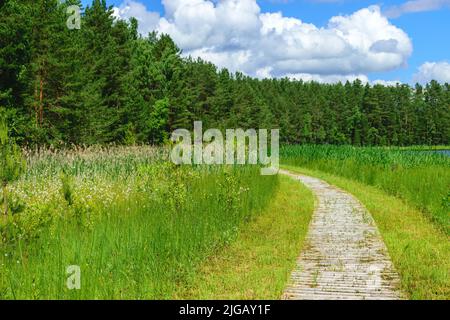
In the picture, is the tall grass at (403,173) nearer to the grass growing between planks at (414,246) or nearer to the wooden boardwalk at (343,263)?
the grass growing between planks at (414,246)

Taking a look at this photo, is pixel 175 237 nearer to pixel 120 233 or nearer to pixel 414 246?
pixel 120 233

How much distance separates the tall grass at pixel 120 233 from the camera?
5.15 m

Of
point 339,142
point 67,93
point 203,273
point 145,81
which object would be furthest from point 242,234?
point 339,142

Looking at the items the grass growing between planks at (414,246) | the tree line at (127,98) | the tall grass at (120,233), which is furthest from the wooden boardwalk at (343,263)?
the tree line at (127,98)

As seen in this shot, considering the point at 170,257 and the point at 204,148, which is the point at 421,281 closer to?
the point at 170,257

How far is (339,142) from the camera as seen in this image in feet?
295

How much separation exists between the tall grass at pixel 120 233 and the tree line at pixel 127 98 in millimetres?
2323

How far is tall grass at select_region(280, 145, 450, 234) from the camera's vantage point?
11.9m

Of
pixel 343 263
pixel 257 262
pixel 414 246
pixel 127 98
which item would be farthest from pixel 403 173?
pixel 127 98

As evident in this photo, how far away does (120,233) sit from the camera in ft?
20.8

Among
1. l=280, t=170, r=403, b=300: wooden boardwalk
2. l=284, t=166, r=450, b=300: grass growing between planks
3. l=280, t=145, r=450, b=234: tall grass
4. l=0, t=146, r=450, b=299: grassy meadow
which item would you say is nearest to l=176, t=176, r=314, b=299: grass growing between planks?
l=0, t=146, r=450, b=299: grassy meadow

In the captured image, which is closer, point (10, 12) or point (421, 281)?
point (421, 281)

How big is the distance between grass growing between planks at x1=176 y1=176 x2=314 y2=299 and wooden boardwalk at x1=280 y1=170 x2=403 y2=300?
190 millimetres

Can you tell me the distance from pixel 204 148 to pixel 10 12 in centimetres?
1258
